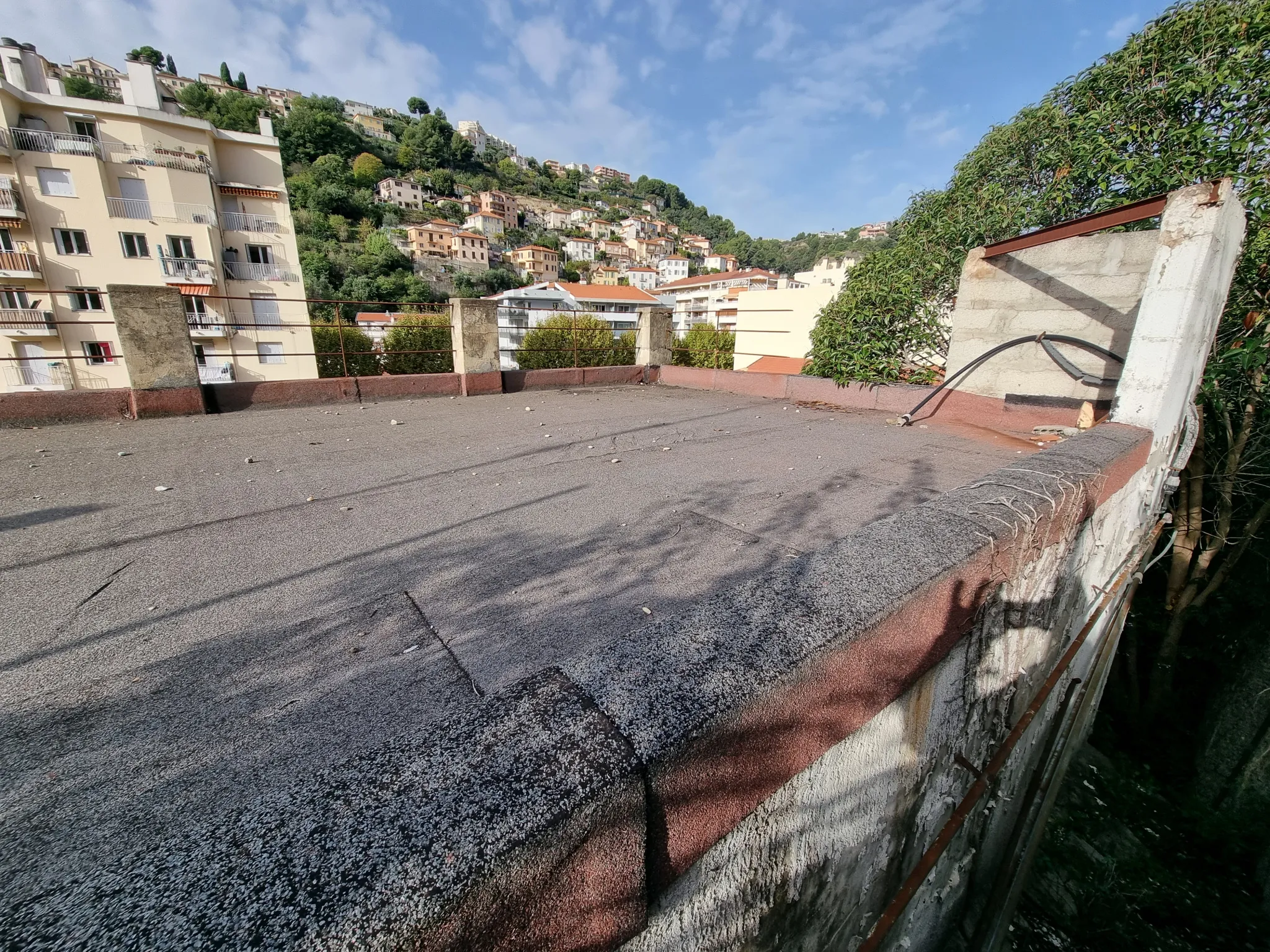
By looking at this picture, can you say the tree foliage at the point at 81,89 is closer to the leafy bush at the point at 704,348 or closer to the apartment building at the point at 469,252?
the apartment building at the point at 469,252

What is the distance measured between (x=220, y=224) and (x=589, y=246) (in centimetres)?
9756

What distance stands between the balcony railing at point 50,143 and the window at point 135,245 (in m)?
3.27

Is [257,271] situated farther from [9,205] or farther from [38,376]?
[38,376]

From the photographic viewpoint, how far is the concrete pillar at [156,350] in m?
5.80

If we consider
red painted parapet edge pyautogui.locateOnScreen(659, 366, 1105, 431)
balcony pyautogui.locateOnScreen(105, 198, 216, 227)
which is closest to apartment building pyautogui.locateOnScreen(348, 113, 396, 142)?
balcony pyautogui.locateOnScreen(105, 198, 216, 227)

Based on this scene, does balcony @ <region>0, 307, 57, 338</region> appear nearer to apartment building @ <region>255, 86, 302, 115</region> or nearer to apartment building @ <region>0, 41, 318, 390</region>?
apartment building @ <region>0, 41, 318, 390</region>

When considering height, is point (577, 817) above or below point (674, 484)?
above

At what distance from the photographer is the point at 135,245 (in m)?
24.4

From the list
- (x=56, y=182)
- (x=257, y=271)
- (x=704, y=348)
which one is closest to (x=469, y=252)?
(x=257, y=271)

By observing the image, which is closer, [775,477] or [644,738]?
[644,738]

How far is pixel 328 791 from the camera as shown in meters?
0.80

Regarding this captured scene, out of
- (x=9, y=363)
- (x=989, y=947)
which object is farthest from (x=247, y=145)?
(x=989, y=947)

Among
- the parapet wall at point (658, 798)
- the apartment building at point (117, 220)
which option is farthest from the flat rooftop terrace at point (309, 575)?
the apartment building at point (117, 220)

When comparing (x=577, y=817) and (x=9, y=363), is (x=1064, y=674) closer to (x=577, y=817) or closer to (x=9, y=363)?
(x=577, y=817)
